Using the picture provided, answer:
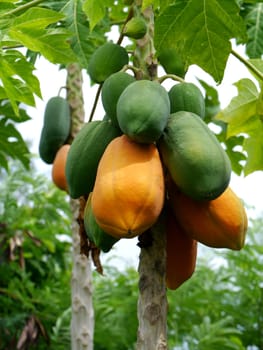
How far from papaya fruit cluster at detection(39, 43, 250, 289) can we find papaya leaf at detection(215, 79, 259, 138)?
45 cm

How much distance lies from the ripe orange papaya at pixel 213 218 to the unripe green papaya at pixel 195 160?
0.04m

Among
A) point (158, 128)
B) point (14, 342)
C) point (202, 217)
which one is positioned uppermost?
point (158, 128)

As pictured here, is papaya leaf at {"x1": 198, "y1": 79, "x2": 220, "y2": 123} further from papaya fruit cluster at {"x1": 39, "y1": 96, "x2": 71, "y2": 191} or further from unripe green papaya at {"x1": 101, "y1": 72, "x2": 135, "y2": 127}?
unripe green papaya at {"x1": 101, "y1": 72, "x2": 135, "y2": 127}

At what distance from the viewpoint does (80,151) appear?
1.32 m

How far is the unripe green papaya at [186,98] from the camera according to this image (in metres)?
1.34

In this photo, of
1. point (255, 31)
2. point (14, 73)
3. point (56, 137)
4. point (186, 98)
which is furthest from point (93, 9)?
point (56, 137)

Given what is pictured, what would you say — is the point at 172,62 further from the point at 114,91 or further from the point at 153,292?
the point at 153,292

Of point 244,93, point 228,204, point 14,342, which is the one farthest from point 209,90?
point 14,342

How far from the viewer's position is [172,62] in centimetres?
146

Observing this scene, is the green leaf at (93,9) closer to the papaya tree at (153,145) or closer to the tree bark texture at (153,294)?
the papaya tree at (153,145)

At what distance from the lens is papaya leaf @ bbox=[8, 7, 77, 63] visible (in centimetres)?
149

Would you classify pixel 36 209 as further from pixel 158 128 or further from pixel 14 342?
pixel 158 128

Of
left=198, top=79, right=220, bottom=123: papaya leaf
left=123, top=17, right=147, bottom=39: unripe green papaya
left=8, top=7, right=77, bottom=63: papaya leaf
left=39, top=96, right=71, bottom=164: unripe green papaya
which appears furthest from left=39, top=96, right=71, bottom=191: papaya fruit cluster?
left=123, top=17, right=147, bottom=39: unripe green papaya

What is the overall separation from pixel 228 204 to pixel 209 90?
1465mm
